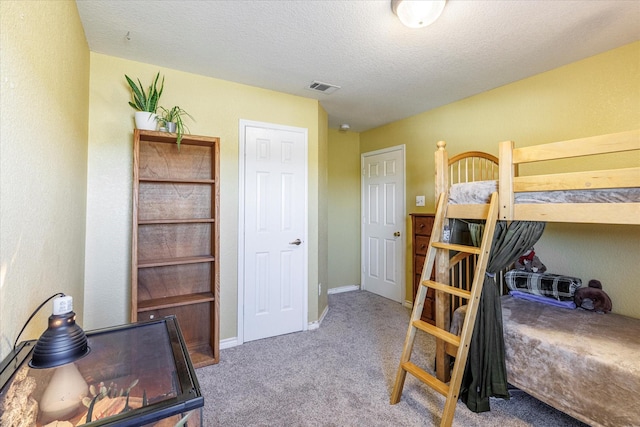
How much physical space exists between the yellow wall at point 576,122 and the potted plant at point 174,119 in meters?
2.72

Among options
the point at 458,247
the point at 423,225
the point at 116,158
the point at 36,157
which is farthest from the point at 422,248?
the point at 36,157

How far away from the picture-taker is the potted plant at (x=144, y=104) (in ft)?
7.04

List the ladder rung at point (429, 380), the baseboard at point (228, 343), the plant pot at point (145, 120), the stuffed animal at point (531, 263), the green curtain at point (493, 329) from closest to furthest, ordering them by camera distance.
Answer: the ladder rung at point (429, 380) < the green curtain at point (493, 329) < the plant pot at point (145, 120) < the stuffed animal at point (531, 263) < the baseboard at point (228, 343)

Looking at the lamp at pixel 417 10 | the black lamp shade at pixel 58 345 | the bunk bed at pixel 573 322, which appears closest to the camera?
the black lamp shade at pixel 58 345

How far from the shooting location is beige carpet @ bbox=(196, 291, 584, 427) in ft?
5.70

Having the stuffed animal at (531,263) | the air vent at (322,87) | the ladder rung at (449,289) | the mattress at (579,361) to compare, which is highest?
the air vent at (322,87)

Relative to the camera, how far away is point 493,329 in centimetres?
179

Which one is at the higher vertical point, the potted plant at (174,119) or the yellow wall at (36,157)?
the potted plant at (174,119)

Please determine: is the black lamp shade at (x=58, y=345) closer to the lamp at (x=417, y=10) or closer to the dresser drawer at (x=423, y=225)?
the lamp at (x=417, y=10)

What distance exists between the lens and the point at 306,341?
2762 mm

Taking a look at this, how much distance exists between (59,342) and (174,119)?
6.34 ft

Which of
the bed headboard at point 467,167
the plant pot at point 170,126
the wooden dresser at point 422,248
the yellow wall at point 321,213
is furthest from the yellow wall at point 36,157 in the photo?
the wooden dresser at point 422,248

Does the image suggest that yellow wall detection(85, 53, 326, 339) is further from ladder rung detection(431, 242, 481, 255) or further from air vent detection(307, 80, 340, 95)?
ladder rung detection(431, 242, 481, 255)

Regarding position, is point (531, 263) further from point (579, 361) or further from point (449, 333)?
point (449, 333)
